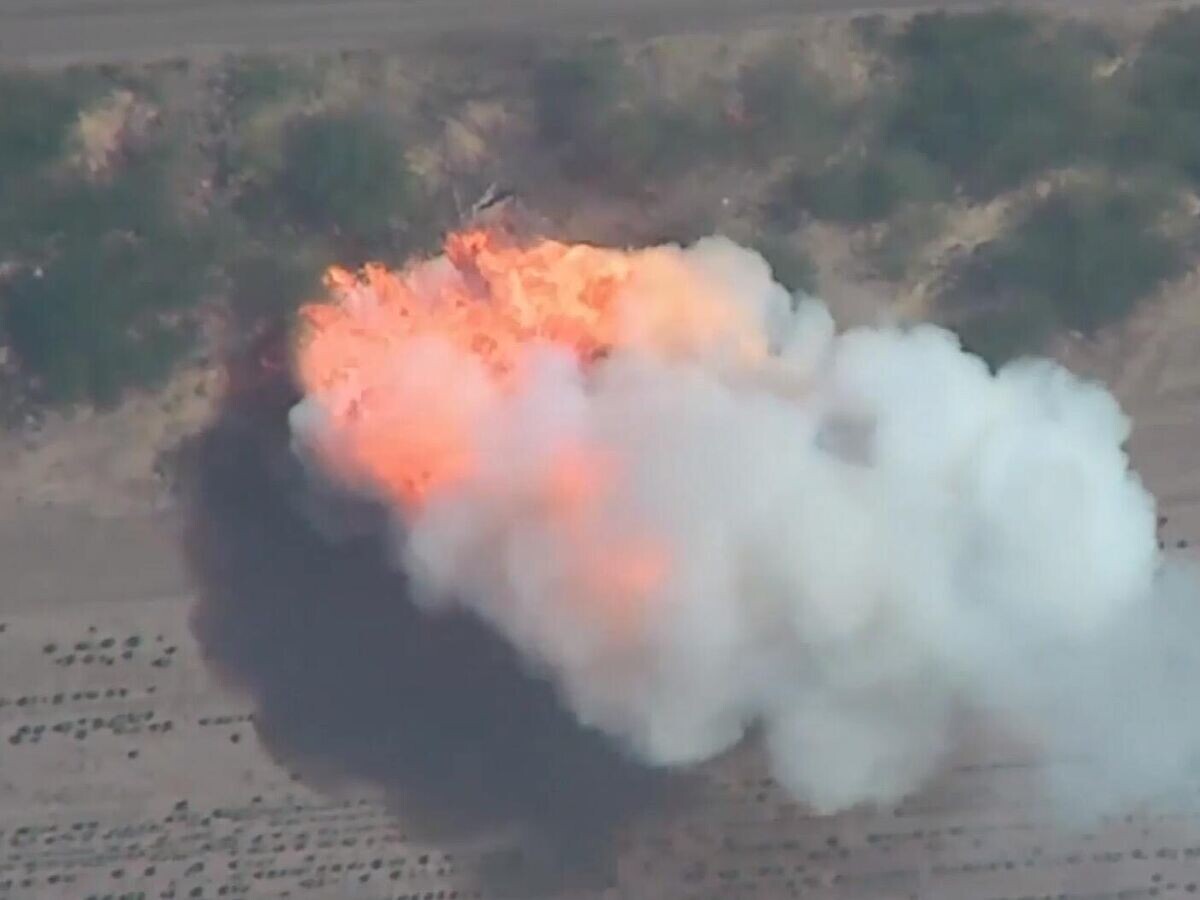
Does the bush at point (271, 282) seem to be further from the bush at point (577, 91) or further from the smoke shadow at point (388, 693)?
the bush at point (577, 91)

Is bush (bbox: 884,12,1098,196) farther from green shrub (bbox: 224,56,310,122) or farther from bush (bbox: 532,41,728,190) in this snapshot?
green shrub (bbox: 224,56,310,122)

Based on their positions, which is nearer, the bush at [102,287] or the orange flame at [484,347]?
the orange flame at [484,347]

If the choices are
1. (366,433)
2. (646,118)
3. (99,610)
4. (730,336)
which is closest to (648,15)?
(646,118)

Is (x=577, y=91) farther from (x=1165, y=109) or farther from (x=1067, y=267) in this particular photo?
(x=1165, y=109)

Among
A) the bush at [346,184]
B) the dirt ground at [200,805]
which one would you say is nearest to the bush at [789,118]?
the bush at [346,184]

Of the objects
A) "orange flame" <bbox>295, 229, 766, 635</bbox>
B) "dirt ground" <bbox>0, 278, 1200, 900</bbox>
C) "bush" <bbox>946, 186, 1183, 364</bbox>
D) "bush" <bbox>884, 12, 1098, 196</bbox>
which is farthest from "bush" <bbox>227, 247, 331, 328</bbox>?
"bush" <bbox>946, 186, 1183, 364</bbox>

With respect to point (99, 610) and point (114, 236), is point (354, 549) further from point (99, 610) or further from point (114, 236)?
point (114, 236)

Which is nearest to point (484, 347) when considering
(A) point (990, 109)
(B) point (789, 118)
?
(B) point (789, 118)
